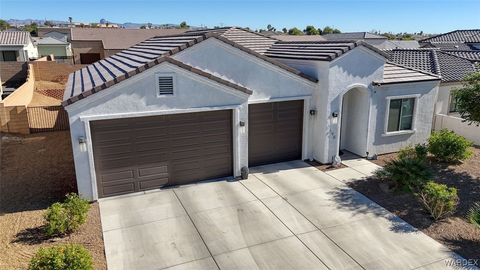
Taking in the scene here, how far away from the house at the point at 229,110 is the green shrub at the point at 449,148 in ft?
4.52

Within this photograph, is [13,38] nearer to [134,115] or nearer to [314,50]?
[134,115]

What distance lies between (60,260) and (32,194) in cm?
584

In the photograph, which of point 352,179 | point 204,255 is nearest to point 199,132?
point 204,255

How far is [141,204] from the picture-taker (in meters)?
11.1

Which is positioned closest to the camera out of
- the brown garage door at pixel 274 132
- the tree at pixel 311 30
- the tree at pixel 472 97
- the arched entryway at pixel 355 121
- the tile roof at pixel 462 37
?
the tree at pixel 472 97

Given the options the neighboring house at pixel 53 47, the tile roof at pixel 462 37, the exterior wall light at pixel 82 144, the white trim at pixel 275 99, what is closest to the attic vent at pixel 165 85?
the exterior wall light at pixel 82 144

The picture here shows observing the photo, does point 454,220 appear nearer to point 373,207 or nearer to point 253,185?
point 373,207

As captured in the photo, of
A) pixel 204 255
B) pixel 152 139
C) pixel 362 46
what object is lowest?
pixel 204 255

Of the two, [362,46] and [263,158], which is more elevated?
[362,46]

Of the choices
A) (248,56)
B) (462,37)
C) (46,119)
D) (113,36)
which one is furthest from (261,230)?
(462,37)

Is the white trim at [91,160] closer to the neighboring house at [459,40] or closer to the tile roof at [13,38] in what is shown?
the tile roof at [13,38]

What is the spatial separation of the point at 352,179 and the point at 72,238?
362 inches

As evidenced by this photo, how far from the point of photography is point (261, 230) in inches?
377

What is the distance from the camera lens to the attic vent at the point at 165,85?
1116 cm
